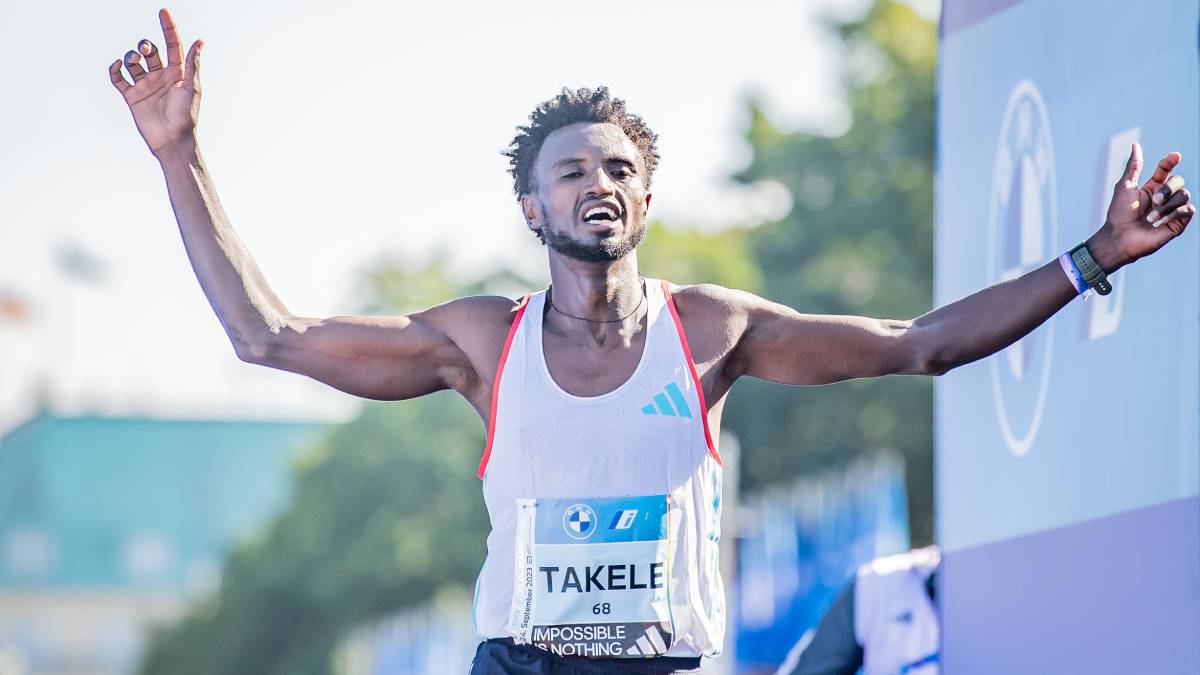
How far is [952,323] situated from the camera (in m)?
4.52

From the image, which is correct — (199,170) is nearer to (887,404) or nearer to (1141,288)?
(1141,288)

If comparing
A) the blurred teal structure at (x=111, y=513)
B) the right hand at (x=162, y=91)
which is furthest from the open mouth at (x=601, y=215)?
the blurred teal structure at (x=111, y=513)

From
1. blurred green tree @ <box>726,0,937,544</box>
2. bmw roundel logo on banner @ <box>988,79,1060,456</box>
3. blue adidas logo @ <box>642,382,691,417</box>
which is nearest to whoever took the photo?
blue adidas logo @ <box>642,382,691,417</box>

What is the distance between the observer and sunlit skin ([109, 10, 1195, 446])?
179 inches

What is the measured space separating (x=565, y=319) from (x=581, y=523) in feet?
1.96

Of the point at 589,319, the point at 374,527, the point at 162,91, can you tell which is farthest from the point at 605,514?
the point at 374,527

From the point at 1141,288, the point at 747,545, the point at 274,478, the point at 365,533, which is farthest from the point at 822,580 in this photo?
the point at 274,478

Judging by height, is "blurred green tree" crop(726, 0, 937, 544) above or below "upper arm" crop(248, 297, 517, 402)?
above

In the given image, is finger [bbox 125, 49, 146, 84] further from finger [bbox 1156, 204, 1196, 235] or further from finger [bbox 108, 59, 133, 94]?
finger [bbox 1156, 204, 1196, 235]

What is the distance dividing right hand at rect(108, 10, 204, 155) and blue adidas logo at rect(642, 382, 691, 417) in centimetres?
143

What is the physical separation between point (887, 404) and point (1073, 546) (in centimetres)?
2867

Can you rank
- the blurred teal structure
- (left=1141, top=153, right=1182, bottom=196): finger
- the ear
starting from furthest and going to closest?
1. the blurred teal structure
2. the ear
3. (left=1141, top=153, right=1182, bottom=196): finger

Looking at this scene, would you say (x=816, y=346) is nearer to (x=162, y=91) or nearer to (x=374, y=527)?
(x=162, y=91)

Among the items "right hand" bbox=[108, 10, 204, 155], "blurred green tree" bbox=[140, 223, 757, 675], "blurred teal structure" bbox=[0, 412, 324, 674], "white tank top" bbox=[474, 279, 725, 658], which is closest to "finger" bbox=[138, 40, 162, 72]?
"right hand" bbox=[108, 10, 204, 155]
